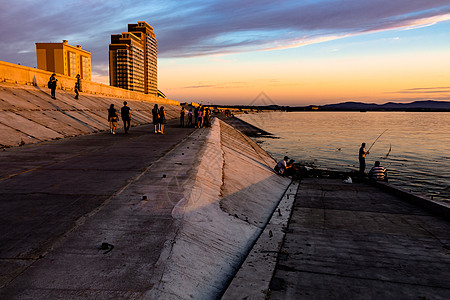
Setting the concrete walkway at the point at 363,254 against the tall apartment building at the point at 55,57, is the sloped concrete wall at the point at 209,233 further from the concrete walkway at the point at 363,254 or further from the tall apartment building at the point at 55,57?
the tall apartment building at the point at 55,57

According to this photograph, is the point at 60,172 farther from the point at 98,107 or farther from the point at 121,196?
the point at 98,107

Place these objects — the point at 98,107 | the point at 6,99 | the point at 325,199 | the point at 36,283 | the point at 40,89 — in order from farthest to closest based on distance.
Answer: the point at 98,107, the point at 40,89, the point at 6,99, the point at 325,199, the point at 36,283

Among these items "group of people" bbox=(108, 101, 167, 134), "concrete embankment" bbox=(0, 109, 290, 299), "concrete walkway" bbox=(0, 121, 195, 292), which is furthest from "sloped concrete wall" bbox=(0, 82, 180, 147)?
"concrete embankment" bbox=(0, 109, 290, 299)

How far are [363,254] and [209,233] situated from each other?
3049 millimetres

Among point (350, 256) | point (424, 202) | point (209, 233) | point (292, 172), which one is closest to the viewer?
point (209, 233)

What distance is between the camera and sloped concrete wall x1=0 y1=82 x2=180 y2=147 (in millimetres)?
13406

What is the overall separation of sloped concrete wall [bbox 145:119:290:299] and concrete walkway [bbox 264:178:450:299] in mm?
839

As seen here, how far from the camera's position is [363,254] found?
587cm

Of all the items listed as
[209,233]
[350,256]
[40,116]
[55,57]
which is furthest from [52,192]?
[55,57]

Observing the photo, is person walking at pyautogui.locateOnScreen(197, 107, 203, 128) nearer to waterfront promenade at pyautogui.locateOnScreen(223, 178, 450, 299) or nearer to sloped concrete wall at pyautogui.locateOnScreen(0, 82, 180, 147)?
sloped concrete wall at pyautogui.locateOnScreen(0, 82, 180, 147)

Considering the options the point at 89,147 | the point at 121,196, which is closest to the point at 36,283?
the point at 121,196

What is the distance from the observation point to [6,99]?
1620cm

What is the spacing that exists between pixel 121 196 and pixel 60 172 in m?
2.93

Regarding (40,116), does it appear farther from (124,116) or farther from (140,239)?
(140,239)
